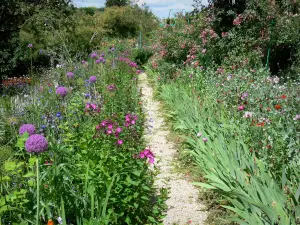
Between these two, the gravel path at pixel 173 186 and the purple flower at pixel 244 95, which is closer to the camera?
the gravel path at pixel 173 186

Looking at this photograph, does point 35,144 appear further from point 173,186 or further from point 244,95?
point 244,95

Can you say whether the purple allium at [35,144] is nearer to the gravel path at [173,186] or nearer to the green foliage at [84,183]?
the green foliage at [84,183]

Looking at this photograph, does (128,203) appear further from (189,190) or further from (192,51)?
(192,51)

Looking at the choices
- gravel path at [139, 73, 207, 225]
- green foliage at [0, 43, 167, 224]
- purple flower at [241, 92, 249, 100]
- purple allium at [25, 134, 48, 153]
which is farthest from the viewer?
purple flower at [241, 92, 249, 100]

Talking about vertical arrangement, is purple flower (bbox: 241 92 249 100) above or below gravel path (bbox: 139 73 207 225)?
above

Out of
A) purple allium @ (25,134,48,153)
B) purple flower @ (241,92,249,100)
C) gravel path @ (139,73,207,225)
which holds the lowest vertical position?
gravel path @ (139,73,207,225)

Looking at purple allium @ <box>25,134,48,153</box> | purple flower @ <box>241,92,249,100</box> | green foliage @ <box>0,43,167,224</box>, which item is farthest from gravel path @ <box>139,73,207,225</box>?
purple allium @ <box>25,134,48,153</box>

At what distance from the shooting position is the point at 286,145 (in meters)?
2.57

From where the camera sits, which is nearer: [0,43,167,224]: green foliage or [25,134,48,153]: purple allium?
[25,134,48,153]: purple allium

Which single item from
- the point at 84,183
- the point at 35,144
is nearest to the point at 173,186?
the point at 84,183

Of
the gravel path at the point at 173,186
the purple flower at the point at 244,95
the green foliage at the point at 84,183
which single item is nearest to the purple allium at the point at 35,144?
the green foliage at the point at 84,183

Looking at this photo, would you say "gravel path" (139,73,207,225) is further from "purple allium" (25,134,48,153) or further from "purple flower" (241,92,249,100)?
"purple allium" (25,134,48,153)

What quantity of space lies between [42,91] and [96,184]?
11.1ft

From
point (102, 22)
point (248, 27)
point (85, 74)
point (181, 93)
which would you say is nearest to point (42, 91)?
point (85, 74)
